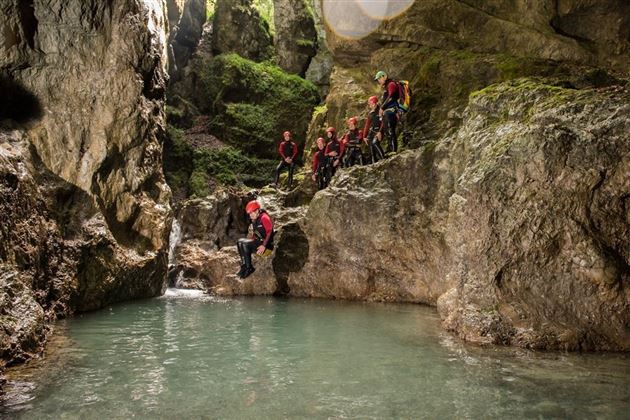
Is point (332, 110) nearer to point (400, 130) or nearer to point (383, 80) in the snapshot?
point (400, 130)

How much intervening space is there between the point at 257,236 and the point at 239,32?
22594 mm

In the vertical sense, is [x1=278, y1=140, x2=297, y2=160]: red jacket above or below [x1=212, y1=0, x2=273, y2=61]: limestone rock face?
below

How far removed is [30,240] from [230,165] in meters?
17.9

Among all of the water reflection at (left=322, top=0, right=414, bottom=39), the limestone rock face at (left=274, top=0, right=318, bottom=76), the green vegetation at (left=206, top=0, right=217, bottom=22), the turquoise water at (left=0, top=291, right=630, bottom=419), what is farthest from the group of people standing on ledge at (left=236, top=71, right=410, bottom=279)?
the green vegetation at (left=206, top=0, right=217, bottom=22)

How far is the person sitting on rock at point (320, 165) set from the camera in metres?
16.0

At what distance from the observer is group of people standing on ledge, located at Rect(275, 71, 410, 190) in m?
13.9

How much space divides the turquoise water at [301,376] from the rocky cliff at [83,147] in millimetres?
2070

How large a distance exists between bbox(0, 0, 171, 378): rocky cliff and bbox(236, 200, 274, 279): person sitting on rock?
3.44 metres

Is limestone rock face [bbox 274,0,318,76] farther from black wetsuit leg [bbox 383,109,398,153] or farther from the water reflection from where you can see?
black wetsuit leg [bbox 383,109,398,153]

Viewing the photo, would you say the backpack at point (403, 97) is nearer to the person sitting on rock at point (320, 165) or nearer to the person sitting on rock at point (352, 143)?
the person sitting on rock at point (352, 143)

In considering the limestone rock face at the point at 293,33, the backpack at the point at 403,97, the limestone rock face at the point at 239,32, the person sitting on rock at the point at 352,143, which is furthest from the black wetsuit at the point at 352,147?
the limestone rock face at the point at 239,32

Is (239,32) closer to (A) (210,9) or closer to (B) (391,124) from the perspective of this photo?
(A) (210,9)

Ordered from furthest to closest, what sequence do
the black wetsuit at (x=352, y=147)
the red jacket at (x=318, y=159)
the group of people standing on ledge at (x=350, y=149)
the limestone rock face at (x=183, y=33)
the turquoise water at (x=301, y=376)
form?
the limestone rock face at (x=183, y=33), the red jacket at (x=318, y=159), the black wetsuit at (x=352, y=147), the group of people standing on ledge at (x=350, y=149), the turquoise water at (x=301, y=376)

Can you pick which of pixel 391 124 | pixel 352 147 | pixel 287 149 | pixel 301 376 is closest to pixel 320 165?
pixel 352 147
